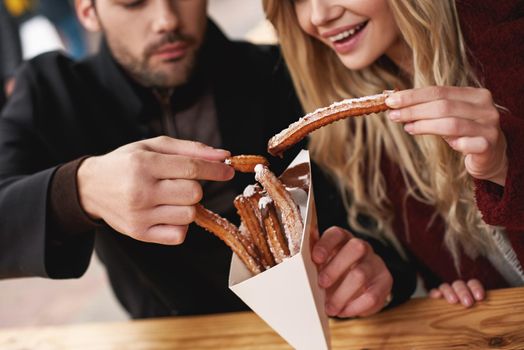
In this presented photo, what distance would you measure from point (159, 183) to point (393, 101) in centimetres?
35

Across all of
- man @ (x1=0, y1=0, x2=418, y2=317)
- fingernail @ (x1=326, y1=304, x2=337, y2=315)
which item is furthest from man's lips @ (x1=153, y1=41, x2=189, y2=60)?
fingernail @ (x1=326, y1=304, x2=337, y2=315)

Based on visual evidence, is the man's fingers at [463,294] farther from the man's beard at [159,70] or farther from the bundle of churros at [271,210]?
the man's beard at [159,70]

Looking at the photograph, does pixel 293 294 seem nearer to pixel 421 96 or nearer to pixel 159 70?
pixel 421 96

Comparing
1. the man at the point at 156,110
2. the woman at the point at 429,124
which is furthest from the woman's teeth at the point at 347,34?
the man at the point at 156,110

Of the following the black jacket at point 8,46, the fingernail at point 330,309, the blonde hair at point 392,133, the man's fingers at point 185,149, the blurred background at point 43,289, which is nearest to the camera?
the man's fingers at point 185,149

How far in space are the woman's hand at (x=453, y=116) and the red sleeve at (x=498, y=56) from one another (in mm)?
111

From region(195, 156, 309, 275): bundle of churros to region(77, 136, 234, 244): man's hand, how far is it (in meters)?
0.03

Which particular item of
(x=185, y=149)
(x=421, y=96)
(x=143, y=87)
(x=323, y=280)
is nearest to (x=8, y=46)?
(x=143, y=87)

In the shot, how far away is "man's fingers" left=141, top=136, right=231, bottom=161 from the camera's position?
2.76ft

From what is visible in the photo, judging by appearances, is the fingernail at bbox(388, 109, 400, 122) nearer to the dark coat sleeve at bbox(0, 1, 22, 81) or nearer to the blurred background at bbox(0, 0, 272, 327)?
the blurred background at bbox(0, 0, 272, 327)

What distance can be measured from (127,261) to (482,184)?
0.95 m

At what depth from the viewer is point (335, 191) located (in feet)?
4.97

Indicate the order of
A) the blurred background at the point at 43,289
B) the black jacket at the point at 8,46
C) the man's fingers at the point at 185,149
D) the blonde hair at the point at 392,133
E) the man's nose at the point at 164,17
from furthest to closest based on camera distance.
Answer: the black jacket at the point at 8,46 → the blurred background at the point at 43,289 → the man's nose at the point at 164,17 → the blonde hair at the point at 392,133 → the man's fingers at the point at 185,149

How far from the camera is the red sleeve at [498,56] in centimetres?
92
